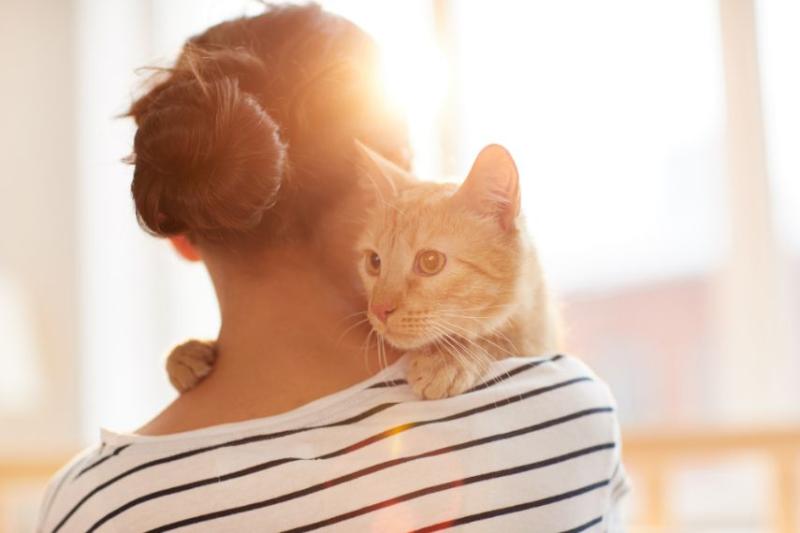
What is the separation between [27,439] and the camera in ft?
10.7

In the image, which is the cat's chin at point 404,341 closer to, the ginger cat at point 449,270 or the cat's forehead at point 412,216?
the ginger cat at point 449,270

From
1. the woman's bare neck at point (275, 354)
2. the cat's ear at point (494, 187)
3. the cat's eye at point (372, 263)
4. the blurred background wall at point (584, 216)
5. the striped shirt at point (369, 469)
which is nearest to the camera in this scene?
the striped shirt at point (369, 469)

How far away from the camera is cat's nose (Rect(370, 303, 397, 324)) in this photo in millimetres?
956

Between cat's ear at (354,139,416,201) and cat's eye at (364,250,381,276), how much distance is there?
0.08m

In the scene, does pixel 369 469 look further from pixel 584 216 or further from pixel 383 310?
pixel 584 216

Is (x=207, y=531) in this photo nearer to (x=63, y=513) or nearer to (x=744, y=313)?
(x=63, y=513)

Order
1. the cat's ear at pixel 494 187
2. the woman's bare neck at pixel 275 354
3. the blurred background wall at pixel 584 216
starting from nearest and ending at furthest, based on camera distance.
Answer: the woman's bare neck at pixel 275 354
the cat's ear at pixel 494 187
the blurred background wall at pixel 584 216

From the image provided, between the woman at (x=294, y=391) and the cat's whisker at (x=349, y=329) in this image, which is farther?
the cat's whisker at (x=349, y=329)

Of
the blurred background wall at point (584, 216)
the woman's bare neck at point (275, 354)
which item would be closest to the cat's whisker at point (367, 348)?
the woman's bare neck at point (275, 354)

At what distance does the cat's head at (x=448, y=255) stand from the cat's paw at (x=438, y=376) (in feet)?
0.33

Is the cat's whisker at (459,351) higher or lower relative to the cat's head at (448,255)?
lower

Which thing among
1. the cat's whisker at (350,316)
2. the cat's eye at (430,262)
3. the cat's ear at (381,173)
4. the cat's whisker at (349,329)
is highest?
the cat's ear at (381,173)

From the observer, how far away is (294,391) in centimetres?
83

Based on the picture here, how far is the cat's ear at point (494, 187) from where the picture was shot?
0.94 m
